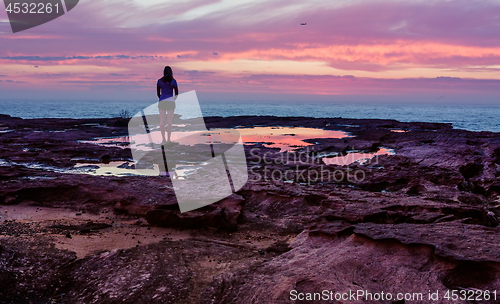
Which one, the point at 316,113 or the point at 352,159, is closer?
A: the point at 352,159

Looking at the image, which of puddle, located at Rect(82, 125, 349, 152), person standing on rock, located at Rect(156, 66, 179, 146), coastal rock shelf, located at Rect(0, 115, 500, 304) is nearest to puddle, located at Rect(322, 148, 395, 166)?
puddle, located at Rect(82, 125, 349, 152)

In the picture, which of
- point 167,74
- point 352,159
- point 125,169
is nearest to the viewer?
point 125,169

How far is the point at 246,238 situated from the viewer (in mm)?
6148

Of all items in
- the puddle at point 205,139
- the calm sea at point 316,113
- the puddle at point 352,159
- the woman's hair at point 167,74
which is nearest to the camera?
the woman's hair at point 167,74

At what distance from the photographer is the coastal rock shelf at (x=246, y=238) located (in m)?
4.12

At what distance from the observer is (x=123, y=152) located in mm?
14594

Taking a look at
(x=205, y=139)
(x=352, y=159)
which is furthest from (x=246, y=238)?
(x=205, y=139)

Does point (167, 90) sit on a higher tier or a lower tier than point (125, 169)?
higher

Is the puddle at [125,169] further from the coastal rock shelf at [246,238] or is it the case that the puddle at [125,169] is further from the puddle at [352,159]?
the puddle at [352,159]

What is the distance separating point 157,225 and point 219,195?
65.0 inches

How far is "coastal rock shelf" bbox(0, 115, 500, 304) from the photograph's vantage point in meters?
4.12

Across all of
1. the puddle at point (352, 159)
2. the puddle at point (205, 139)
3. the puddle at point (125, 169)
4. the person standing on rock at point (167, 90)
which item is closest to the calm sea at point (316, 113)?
the puddle at point (205, 139)

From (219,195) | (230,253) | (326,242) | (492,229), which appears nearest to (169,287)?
(230,253)

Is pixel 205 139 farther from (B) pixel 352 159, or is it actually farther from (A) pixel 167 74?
(B) pixel 352 159
